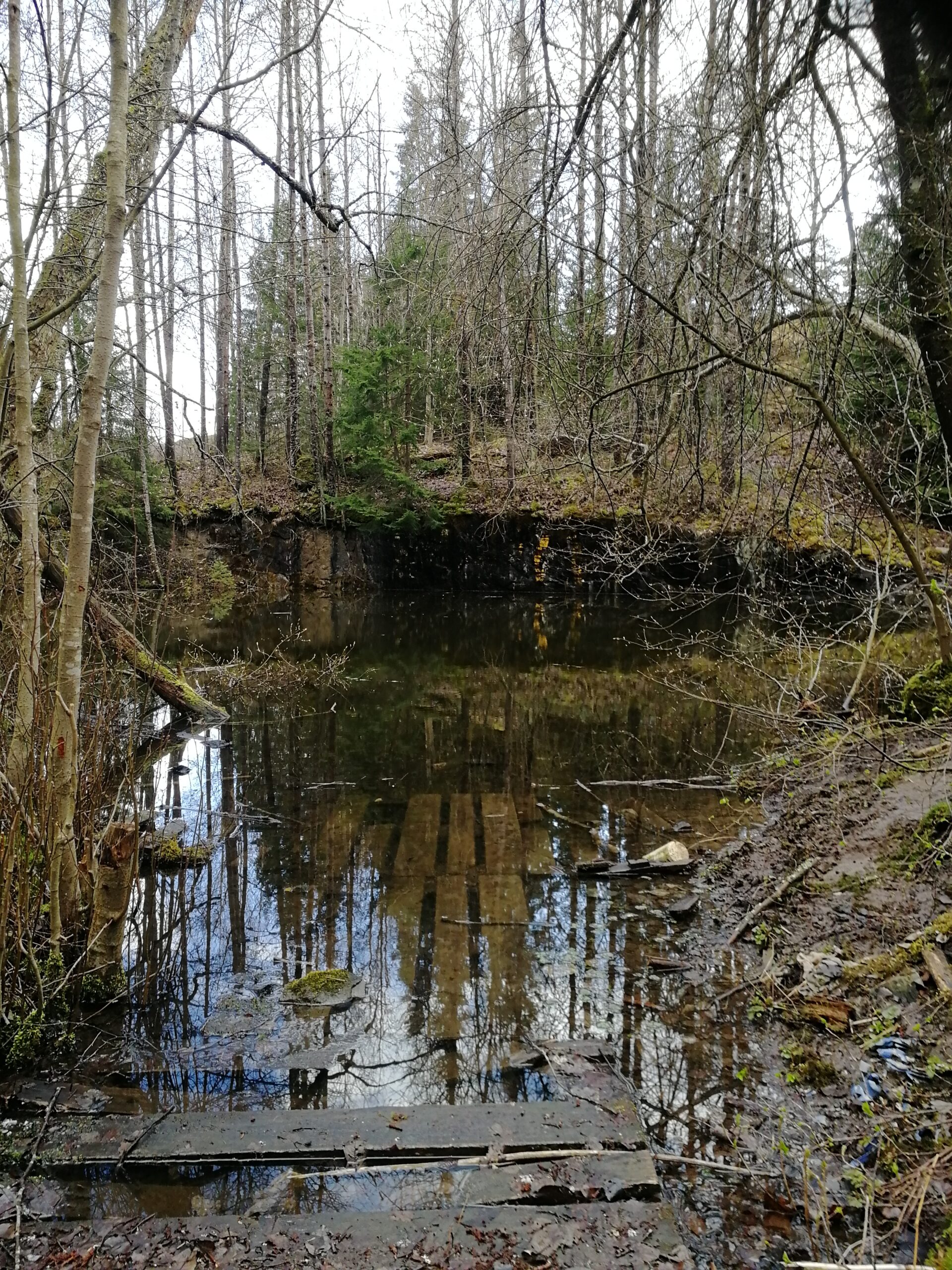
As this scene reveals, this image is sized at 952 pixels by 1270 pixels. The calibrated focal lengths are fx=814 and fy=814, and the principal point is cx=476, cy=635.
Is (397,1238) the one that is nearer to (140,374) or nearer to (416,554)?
(140,374)

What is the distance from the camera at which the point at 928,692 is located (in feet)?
20.8

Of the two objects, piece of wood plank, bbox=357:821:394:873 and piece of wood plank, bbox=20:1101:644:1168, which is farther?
piece of wood plank, bbox=357:821:394:873

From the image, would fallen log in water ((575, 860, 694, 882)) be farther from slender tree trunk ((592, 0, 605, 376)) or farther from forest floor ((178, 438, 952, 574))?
slender tree trunk ((592, 0, 605, 376))

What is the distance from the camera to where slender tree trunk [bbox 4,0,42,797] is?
12.8ft

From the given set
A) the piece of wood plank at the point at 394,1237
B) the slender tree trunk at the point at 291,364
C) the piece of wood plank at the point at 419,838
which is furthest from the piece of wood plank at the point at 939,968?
the slender tree trunk at the point at 291,364

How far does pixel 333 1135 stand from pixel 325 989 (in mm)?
1351

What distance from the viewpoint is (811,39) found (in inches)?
95.2

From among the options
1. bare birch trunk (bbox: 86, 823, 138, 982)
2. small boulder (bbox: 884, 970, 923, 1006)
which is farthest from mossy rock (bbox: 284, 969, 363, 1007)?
small boulder (bbox: 884, 970, 923, 1006)

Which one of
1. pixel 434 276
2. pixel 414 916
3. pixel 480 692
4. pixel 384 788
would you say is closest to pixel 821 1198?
pixel 414 916

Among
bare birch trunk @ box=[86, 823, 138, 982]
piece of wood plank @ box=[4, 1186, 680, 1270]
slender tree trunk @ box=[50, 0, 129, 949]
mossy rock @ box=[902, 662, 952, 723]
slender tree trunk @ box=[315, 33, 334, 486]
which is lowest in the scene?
piece of wood plank @ box=[4, 1186, 680, 1270]

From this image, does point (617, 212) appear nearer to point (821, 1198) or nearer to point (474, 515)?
point (821, 1198)

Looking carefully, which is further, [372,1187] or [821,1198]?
[372,1187]

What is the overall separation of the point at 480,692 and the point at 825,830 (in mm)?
6983

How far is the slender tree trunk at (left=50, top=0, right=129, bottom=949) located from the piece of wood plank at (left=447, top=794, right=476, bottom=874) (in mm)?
2942
